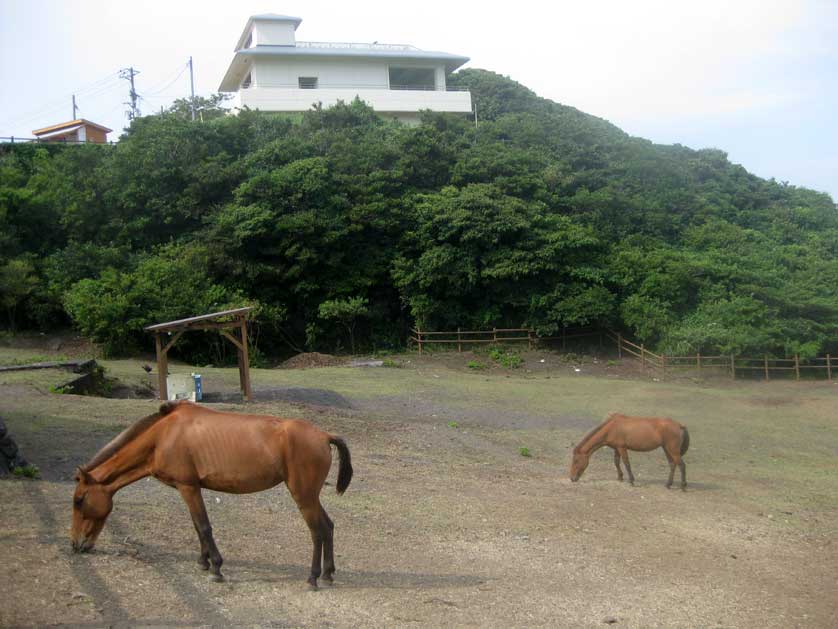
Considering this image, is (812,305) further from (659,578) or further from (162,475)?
(162,475)

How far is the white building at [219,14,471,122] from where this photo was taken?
46.7 metres

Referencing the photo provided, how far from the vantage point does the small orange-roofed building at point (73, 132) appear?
5031cm

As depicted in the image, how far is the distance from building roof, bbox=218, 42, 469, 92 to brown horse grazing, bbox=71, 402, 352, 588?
138 ft

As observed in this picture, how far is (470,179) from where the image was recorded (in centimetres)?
4025

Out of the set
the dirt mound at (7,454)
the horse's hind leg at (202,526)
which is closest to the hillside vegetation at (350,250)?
the dirt mound at (7,454)

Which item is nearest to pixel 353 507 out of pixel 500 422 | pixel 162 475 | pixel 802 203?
pixel 162 475

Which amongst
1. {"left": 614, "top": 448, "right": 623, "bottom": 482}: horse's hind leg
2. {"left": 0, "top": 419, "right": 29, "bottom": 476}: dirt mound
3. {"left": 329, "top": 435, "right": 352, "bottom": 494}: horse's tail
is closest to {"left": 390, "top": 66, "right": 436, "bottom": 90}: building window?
{"left": 614, "top": 448, "right": 623, "bottom": 482}: horse's hind leg

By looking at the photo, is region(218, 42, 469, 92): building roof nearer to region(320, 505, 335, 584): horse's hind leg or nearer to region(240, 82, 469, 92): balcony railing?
region(240, 82, 469, 92): balcony railing

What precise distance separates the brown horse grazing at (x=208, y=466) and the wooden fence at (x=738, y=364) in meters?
25.9

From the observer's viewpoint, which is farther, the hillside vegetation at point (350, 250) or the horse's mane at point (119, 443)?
the hillside vegetation at point (350, 250)

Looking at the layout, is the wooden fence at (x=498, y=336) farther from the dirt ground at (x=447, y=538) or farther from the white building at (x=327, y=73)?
the white building at (x=327, y=73)

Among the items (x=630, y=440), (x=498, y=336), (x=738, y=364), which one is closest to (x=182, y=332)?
(x=630, y=440)

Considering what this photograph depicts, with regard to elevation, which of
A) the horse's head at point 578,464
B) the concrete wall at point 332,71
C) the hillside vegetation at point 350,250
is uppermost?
the concrete wall at point 332,71

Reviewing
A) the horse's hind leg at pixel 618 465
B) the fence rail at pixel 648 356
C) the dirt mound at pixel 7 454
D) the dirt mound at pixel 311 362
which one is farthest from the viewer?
the fence rail at pixel 648 356
